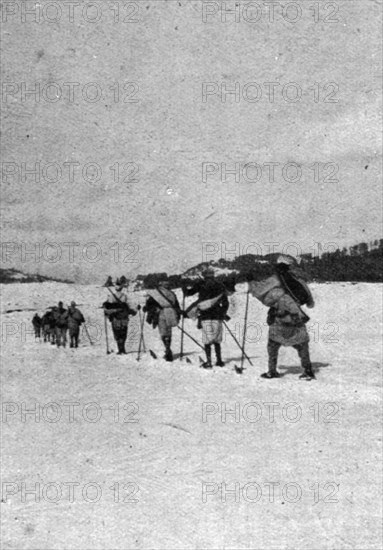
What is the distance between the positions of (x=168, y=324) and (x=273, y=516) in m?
8.72

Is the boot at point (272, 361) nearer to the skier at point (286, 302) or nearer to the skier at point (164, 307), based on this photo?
the skier at point (286, 302)

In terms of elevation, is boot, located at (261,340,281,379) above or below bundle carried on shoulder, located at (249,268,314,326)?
below

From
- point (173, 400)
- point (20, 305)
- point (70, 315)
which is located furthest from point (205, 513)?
point (20, 305)

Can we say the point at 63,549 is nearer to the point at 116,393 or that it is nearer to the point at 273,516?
the point at 273,516

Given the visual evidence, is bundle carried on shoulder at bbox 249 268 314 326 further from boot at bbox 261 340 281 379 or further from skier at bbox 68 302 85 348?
skier at bbox 68 302 85 348

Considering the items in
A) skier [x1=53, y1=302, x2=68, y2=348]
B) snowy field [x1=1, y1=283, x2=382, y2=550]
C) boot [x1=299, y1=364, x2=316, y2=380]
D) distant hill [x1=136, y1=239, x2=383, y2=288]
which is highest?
distant hill [x1=136, y1=239, x2=383, y2=288]

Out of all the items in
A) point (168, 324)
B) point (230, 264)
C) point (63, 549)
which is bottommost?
point (63, 549)

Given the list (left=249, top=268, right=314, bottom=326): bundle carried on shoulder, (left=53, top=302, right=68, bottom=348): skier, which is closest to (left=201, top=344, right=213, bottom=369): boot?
(left=249, top=268, right=314, bottom=326): bundle carried on shoulder

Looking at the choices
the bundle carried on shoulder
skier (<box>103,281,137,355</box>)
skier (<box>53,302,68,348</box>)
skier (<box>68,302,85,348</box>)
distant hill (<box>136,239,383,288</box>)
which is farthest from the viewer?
distant hill (<box>136,239,383,288</box>)

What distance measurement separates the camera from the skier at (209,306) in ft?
40.9

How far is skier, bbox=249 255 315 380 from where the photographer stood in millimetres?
10438

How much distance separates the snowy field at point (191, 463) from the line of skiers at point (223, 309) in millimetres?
592

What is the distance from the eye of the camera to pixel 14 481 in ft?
22.5

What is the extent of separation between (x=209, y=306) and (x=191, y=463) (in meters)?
5.86
